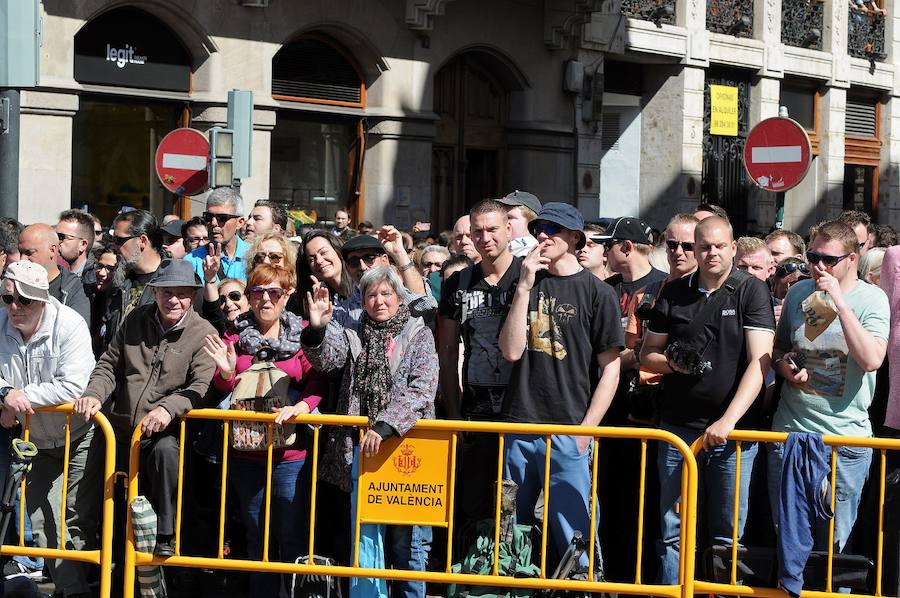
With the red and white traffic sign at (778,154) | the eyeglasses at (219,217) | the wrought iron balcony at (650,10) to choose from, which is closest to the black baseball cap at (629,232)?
the eyeglasses at (219,217)

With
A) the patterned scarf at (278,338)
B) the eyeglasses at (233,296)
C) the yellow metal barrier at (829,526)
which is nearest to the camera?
the yellow metal barrier at (829,526)

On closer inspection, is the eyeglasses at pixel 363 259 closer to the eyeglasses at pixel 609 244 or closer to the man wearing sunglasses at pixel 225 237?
the eyeglasses at pixel 609 244

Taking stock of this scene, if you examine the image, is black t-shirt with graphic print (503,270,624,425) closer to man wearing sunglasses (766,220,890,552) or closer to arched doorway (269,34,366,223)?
man wearing sunglasses (766,220,890,552)

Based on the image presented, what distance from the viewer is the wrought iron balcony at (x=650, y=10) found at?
22.1 m

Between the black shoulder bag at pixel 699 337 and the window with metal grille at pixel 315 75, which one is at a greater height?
the window with metal grille at pixel 315 75

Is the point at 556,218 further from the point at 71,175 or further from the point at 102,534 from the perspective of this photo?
the point at 71,175

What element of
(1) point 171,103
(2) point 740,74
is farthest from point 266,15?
(2) point 740,74

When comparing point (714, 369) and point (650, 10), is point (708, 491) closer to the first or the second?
point (714, 369)

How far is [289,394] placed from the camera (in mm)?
7125

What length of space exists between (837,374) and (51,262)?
4.56 meters

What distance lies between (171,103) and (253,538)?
10523 millimetres

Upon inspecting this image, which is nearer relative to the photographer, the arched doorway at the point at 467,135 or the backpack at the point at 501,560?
the backpack at the point at 501,560

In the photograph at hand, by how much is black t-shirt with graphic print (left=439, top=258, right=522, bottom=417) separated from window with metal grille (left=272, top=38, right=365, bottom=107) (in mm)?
10976

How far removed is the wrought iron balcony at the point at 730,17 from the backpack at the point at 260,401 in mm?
18250
